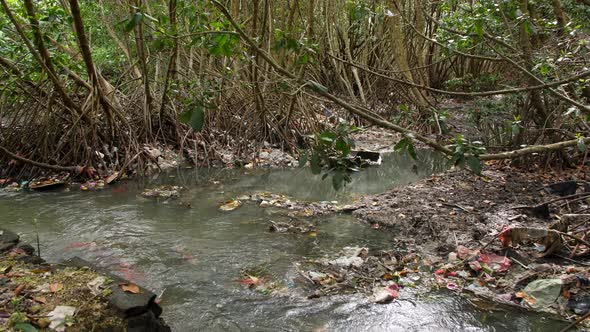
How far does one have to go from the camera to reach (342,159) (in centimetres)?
207

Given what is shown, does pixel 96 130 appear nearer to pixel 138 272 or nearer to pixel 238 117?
pixel 238 117

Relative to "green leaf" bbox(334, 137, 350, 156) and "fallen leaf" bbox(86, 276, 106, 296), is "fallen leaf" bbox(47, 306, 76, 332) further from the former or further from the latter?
"green leaf" bbox(334, 137, 350, 156)

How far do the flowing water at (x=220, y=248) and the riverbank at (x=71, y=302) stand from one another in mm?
460

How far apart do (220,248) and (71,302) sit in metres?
1.57

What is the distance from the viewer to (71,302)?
1.92 metres

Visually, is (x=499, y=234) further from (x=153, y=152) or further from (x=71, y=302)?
(x=153, y=152)

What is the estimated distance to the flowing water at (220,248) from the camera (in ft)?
8.17

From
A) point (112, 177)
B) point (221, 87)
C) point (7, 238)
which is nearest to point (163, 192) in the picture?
point (112, 177)

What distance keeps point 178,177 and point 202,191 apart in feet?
2.55

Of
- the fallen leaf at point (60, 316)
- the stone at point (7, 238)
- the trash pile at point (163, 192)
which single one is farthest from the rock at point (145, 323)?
the trash pile at point (163, 192)

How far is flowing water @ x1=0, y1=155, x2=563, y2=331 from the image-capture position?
2490 mm

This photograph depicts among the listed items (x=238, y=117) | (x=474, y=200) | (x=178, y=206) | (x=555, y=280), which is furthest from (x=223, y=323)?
(x=238, y=117)

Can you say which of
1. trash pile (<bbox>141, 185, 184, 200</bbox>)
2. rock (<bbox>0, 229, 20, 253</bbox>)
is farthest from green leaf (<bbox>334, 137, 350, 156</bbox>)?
trash pile (<bbox>141, 185, 184, 200</bbox>)

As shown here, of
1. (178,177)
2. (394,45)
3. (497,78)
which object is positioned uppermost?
(394,45)
